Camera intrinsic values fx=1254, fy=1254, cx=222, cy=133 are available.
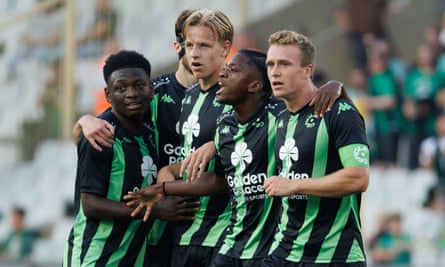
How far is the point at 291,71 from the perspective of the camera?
24.0 ft

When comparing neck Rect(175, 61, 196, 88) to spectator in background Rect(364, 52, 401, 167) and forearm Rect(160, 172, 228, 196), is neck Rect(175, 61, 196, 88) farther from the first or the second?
spectator in background Rect(364, 52, 401, 167)

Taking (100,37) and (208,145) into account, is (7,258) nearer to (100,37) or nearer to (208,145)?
(100,37)

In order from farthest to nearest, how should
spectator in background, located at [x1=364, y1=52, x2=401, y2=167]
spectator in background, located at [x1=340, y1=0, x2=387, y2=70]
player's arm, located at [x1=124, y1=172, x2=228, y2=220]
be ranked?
spectator in background, located at [x1=340, y1=0, x2=387, y2=70] < spectator in background, located at [x1=364, y1=52, x2=401, y2=167] < player's arm, located at [x1=124, y1=172, x2=228, y2=220]

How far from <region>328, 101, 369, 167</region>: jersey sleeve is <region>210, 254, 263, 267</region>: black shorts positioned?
956 millimetres

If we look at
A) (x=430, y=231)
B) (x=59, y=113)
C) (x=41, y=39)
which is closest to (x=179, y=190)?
(x=430, y=231)

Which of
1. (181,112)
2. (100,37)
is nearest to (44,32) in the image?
(100,37)

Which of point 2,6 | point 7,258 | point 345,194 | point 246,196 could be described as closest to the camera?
point 345,194

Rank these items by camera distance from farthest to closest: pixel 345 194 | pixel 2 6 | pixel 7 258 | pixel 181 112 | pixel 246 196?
pixel 2 6
pixel 7 258
pixel 181 112
pixel 246 196
pixel 345 194

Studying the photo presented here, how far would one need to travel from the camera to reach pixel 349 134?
23.1 feet

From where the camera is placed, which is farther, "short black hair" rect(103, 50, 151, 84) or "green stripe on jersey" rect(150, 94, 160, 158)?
"green stripe on jersey" rect(150, 94, 160, 158)

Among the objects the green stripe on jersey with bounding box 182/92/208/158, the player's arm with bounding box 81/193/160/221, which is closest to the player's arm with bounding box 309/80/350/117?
the green stripe on jersey with bounding box 182/92/208/158

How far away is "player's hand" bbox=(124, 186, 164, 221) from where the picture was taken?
7820mm

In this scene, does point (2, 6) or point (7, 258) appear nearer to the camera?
point (7, 258)

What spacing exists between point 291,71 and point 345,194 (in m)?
0.82
